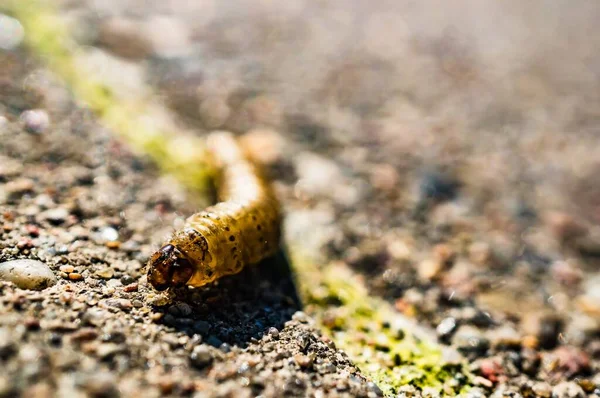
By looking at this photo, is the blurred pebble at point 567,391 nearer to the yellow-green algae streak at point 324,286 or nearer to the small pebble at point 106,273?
the yellow-green algae streak at point 324,286

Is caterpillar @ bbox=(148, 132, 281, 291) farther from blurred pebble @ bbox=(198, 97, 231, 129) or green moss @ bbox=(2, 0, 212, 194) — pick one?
blurred pebble @ bbox=(198, 97, 231, 129)

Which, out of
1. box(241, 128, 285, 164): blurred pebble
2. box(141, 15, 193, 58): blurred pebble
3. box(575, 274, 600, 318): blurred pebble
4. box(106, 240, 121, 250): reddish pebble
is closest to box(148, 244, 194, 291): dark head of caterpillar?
box(106, 240, 121, 250): reddish pebble

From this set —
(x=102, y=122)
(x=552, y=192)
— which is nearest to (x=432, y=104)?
(x=552, y=192)

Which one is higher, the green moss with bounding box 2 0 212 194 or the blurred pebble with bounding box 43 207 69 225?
the green moss with bounding box 2 0 212 194

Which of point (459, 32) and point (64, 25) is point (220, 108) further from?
point (459, 32)

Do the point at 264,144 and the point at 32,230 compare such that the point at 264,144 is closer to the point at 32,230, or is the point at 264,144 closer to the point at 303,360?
the point at 32,230
